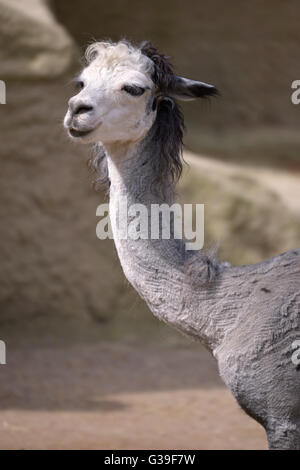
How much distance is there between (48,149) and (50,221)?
26.0 inches

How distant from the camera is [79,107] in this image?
12.1ft

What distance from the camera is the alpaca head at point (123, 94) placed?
3723 millimetres

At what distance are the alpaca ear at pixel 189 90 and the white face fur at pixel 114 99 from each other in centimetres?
11

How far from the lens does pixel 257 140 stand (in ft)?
37.9

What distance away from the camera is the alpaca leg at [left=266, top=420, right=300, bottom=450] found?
3521mm

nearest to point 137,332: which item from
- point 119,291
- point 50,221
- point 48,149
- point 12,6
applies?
point 119,291

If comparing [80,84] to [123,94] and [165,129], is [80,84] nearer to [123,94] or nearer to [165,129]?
[123,94]

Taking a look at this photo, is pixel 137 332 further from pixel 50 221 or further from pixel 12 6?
pixel 12 6

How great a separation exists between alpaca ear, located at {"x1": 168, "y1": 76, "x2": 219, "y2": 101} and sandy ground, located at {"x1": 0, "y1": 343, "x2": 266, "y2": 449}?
2774 mm

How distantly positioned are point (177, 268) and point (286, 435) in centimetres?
79

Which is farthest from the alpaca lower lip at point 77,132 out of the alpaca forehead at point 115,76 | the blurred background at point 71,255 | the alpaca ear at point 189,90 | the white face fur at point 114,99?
the blurred background at point 71,255

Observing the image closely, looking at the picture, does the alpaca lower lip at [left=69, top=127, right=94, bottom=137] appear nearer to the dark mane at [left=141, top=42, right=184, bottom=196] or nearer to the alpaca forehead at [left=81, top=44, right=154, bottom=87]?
the alpaca forehead at [left=81, top=44, right=154, bottom=87]

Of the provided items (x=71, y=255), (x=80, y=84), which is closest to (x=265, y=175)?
(x=71, y=255)

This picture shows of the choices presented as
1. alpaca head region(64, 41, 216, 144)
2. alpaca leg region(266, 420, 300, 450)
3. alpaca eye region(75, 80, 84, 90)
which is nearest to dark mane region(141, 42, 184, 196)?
alpaca head region(64, 41, 216, 144)
